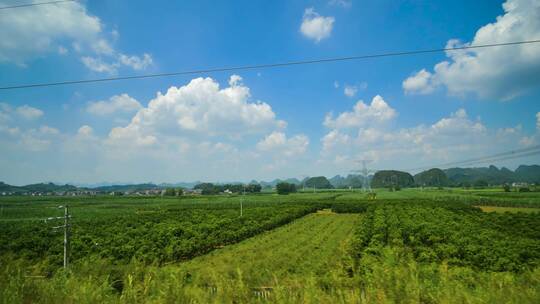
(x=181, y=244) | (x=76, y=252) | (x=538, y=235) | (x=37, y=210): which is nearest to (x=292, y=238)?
(x=181, y=244)

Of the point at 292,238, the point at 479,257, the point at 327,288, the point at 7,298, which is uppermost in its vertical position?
the point at 7,298

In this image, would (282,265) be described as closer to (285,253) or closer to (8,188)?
(285,253)

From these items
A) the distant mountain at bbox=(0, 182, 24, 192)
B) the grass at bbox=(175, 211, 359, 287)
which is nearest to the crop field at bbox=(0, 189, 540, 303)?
the grass at bbox=(175, 211, 359, 287)

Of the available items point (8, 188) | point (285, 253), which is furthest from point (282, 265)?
point (8, 188)

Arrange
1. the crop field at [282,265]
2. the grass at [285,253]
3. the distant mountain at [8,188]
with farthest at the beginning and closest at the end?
the distant mountain at [8,188], the grass at [285,253], the crop field at [282,265]

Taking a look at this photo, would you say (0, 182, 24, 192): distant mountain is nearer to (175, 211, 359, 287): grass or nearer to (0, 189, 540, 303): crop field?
(0, 189, 540, 303): crop field

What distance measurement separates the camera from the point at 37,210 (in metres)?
66.9

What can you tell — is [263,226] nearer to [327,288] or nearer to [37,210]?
[327,288]

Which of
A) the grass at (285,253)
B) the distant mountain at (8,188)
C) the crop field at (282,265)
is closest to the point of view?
the crop field at (282,265)

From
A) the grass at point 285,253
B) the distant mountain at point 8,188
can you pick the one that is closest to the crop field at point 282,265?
the grass at point 285,253

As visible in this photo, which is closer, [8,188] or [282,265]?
[282,265]

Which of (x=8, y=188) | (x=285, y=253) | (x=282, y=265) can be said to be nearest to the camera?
(x=282, y=265)

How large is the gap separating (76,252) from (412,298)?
32158mm

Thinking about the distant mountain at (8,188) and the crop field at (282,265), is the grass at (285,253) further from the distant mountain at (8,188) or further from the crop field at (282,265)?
the distant mountain at (8,188)
